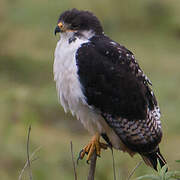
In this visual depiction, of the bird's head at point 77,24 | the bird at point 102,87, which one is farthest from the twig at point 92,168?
the bird's head at point 77,24

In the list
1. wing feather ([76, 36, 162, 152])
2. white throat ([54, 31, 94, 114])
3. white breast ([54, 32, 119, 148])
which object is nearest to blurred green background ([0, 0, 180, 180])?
wing feather ([76, 36, 162, 152])

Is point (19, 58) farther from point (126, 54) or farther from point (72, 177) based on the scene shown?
point (126, 54)

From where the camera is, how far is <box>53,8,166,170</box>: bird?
394 centimetres

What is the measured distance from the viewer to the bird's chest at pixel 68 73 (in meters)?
3.93

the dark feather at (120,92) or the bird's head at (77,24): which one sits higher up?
the bird's head at (77,24)

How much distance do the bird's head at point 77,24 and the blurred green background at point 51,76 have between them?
53.0 inches

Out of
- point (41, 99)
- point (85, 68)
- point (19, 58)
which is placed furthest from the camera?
point (19, 58)

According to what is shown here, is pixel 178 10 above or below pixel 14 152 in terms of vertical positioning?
above

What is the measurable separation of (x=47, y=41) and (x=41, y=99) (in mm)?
1205

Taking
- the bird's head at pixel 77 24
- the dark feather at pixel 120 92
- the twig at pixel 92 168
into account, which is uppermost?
the bird's head at pixel 77 24

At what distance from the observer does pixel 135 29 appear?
8.41 m

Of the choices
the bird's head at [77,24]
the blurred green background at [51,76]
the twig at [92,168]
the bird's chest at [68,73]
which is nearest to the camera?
the twig at [92,168]

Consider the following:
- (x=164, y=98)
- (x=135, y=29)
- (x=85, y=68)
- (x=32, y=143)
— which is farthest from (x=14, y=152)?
(x=135, y=29)

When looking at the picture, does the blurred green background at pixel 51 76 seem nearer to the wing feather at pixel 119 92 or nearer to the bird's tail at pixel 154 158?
the bird's tail at pixel 154 158
